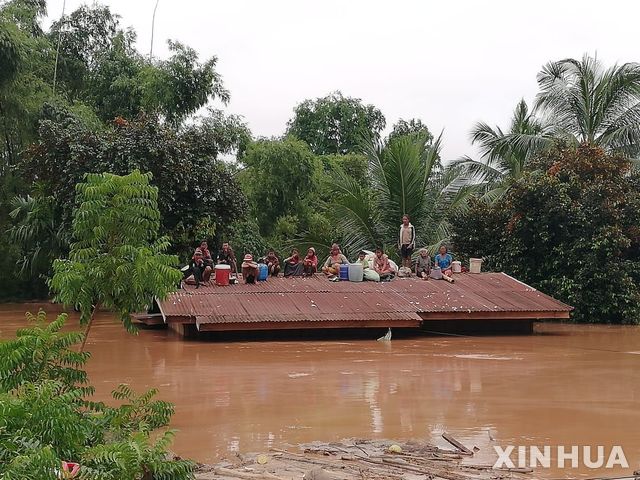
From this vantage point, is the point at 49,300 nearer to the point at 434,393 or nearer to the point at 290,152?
the point at 290,152

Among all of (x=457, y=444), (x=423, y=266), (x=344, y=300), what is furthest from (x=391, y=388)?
(x=423, y=266)

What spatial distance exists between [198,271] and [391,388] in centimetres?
665

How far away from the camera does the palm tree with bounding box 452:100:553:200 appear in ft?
75.7

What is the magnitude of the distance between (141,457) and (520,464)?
10.7 feet

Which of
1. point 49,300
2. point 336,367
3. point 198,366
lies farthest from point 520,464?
point 49,300

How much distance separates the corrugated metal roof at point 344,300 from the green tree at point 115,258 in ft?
20.2

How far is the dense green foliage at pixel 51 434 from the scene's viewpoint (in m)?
4.59

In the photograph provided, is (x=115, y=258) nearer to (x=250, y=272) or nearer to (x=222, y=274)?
(x=222, y=274)

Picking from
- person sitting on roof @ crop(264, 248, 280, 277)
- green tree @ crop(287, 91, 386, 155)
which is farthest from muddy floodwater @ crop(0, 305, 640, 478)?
green tree @ crop(287, 91, 386, 155)

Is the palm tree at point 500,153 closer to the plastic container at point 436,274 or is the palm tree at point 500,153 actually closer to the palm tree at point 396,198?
the palm tree at point 396,198

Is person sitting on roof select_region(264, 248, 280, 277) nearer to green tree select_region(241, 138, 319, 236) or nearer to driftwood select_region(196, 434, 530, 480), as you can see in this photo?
green tree select_region(241, 138, 319, 236)

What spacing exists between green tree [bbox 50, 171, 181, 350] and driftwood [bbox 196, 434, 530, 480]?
1938mm

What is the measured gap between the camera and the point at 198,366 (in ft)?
39.6

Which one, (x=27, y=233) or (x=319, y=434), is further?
(x=27, y=233)
